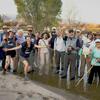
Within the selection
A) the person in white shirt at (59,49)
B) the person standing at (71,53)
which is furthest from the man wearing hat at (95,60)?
the person in white shirt at (59,49)

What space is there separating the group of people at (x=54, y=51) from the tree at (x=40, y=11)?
5385cm

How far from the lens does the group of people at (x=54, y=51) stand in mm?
18344

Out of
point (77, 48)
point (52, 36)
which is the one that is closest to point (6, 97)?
point (77, 48)

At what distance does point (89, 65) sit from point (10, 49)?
135 inches

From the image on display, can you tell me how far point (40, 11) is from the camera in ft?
255

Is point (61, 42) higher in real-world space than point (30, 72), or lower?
higher

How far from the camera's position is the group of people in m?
18.3

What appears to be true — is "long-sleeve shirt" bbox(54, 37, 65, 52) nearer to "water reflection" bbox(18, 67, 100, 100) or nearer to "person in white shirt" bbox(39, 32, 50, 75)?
"person in white shirt" bbox(39, 32, 50, 75)

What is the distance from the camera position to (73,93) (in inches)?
601

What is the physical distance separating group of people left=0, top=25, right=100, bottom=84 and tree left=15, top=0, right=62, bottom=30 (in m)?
53.8

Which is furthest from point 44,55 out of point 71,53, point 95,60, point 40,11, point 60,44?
point 40,11

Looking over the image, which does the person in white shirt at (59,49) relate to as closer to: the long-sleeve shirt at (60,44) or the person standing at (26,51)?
the long-sleeve shirt at (60,44)

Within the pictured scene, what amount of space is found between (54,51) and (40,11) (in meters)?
57.4

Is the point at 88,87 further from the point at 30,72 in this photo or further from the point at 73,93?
the point at 30,72
